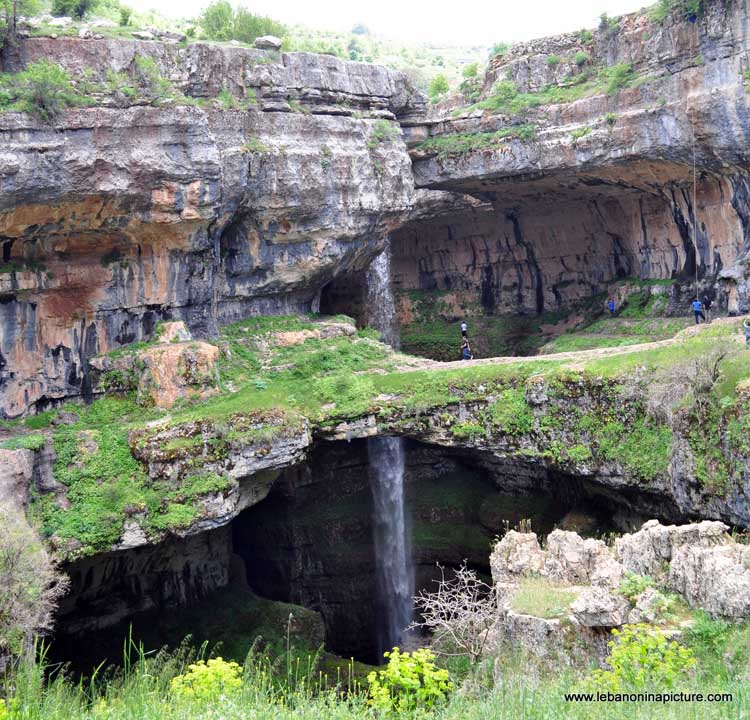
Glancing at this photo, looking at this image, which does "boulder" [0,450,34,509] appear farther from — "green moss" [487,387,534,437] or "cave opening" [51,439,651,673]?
"green moss" [487,387,534,437]

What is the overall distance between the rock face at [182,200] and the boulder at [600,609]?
1413 cm

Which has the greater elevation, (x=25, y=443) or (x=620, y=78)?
(x=620, y=78)

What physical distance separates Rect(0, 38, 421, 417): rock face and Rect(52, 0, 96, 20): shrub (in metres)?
2.96

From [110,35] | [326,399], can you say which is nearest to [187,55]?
[110,35]

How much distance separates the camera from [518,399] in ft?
72.5

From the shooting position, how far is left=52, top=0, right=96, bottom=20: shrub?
78.5ft

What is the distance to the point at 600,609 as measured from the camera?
13422 millimetres

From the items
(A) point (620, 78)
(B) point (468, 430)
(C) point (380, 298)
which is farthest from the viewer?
(C) point (380, 298)

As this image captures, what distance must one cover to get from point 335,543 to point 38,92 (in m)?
16.0

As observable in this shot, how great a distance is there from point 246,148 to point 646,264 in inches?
616

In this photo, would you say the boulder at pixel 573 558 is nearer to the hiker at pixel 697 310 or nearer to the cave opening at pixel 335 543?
the cave opening at pixel 335 543

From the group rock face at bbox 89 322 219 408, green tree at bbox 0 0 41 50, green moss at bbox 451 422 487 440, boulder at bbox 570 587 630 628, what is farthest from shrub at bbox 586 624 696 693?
green tree at bbox 0 0 41 50

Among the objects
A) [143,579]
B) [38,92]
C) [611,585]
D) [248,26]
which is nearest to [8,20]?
[38,92]

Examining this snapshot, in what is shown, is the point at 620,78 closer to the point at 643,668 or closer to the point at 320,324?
the point at 320,324
